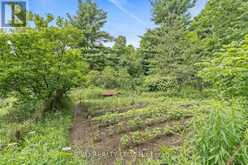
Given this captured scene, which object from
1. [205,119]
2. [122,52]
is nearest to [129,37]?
[122,52]

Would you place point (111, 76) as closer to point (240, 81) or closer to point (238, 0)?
point (238, 0)

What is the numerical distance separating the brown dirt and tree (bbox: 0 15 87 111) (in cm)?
224

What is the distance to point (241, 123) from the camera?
2410 millimetres

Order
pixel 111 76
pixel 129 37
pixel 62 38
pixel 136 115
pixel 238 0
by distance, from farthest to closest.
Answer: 1. pixel 129 37
2. pixel 111 76
3. pixel 238 0
4. pixel 62 38
5. pixel 136 115

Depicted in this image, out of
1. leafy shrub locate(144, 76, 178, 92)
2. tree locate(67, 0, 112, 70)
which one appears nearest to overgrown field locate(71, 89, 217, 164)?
leafy shrub locate(144, 76, 178, 92)

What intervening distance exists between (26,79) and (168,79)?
7.41m

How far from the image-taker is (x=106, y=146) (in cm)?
496

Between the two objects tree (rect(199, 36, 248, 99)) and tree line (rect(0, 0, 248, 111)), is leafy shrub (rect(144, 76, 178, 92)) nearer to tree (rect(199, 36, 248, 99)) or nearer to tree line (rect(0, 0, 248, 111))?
tree line (rect(0, 0, 248, 111))

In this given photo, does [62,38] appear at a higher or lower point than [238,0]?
lower

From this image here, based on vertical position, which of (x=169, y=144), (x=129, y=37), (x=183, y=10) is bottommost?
(x=169, y=144)

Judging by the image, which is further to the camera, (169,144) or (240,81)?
(169,144)

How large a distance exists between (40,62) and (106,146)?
408 cm

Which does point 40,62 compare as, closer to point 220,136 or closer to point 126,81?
point 220,136

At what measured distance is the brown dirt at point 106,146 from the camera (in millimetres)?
4141
